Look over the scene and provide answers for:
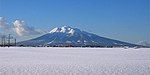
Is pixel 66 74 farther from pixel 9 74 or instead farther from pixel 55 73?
pixel 9 74

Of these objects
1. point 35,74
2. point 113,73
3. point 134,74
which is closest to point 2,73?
point 35,74

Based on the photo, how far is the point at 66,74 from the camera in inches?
542

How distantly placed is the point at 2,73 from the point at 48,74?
197 centimetres

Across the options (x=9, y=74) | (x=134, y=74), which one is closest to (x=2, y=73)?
(x=9, y=74)

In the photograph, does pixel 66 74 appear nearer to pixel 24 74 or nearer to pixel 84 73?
pixel 84 73

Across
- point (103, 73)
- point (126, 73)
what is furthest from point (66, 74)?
point (126, 73)

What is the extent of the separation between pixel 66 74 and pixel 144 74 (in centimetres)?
338

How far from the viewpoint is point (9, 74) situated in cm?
1359

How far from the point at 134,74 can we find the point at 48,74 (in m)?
3.72

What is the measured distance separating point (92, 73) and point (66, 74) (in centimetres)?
122

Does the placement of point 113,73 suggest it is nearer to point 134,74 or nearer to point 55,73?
point 134,74

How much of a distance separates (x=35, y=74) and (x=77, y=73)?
6.01 ft

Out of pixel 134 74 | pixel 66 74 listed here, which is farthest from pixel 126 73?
pixel 66 74

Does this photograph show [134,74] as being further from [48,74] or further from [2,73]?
[2,73]
